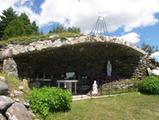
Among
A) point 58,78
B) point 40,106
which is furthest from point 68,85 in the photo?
point 40,106

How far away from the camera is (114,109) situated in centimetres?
1662

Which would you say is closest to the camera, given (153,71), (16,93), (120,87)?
(16,93)

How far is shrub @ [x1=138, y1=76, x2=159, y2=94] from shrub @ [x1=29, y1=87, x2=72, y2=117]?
252 inches

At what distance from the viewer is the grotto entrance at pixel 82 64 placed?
71.5 ft

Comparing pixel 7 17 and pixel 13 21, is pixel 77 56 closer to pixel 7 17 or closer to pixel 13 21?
pixel 13 21

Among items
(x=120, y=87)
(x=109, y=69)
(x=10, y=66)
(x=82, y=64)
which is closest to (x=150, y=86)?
(x=120, y=87)

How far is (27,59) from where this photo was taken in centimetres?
2111

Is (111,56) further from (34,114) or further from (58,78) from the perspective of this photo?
(34,114)

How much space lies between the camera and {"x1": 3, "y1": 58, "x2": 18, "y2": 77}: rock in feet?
59.9

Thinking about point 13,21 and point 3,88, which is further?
point 13,21

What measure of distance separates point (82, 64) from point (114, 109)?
8.43 meters

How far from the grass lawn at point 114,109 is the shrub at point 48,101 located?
0.29 meters

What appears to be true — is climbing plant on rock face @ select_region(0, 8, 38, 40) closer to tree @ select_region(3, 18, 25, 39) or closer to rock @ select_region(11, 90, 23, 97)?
tree @ select_region(3, 18, 25, 39)

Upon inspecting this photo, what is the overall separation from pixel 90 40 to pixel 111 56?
510 cm
